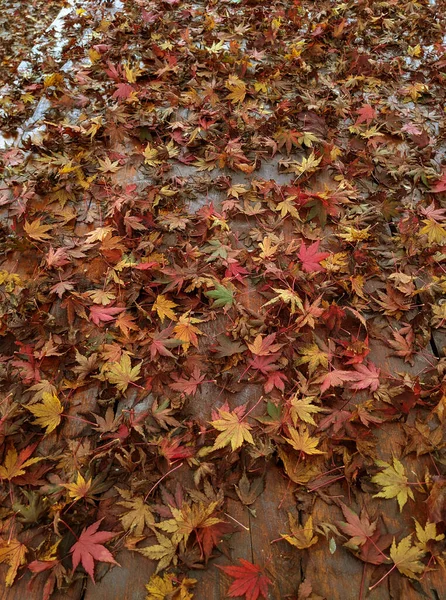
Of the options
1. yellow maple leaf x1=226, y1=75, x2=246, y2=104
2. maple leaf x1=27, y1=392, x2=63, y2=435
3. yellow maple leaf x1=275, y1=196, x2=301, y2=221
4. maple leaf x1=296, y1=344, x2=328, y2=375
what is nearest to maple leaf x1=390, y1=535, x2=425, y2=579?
maple leaf x1=296, y1=344, x2=328, y2=375

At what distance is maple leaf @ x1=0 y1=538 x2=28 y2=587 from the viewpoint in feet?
4.11

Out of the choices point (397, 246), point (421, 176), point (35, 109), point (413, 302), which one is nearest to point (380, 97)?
point (421, 176)

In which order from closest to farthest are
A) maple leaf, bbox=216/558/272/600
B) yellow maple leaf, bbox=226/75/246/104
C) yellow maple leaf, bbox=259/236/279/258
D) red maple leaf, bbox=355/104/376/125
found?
maple leaf, bbox=216/558/272/600 < yellow maple leaf, bbox=259/236/279/258 < red maple leaf, bbox=355/104/376/125 < yellow maple leaf, bbox=226/75/246/104

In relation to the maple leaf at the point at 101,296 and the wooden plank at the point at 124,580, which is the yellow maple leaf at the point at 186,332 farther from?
the wooden plank at the point at 124,580

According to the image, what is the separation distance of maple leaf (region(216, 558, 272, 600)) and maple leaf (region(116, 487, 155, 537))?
27cm

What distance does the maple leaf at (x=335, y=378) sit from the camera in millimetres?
1569

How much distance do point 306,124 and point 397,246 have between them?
3.62 feet

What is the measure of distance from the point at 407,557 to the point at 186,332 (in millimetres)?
1078

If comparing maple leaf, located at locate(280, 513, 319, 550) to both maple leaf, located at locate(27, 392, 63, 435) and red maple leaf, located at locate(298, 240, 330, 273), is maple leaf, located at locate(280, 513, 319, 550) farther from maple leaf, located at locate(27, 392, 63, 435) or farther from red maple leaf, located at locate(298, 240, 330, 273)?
red maple leaf, located at locate(298, 240, 330, 273)

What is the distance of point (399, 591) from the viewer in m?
1.23

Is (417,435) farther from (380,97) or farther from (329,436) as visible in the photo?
(380,97)

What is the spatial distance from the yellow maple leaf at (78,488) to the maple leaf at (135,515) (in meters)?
0.10

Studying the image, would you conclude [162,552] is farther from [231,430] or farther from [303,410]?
[303,410]

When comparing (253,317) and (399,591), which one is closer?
(399,591)
